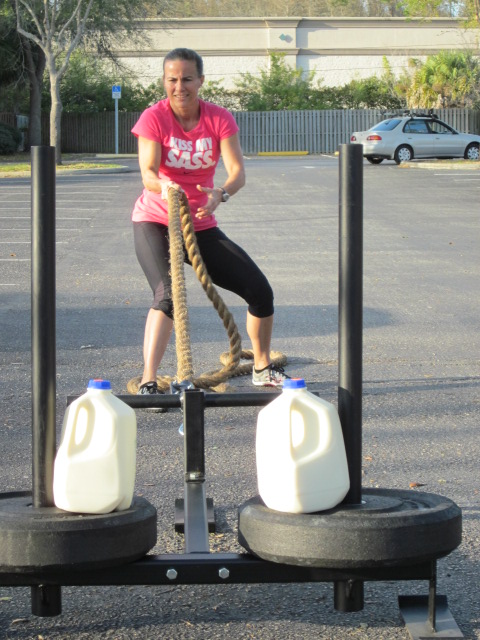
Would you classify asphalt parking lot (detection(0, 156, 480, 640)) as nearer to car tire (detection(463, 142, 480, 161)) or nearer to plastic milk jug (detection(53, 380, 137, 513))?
plastic milk jug (detection(53, 380, 137, 513))

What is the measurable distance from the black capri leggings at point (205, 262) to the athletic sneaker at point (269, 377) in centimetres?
64

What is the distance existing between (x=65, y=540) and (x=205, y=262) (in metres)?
3.29

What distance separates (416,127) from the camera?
3481 centimetres

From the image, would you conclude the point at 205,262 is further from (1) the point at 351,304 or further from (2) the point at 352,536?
(2) the point at 352,536

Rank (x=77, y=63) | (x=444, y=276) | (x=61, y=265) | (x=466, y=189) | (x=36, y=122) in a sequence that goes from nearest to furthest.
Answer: (x=444, y=276) < (x=61, y=265) < (x=466, y=189) < (x=36, y=122) < (x=77, y=63)

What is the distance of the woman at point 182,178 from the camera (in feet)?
17.3

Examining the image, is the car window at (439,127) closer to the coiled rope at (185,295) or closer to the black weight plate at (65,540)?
the coiled rope at (185,295)

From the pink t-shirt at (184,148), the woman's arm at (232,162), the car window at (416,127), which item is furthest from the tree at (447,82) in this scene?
the pink t-shirt at (184,148)

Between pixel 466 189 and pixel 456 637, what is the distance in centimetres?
2254

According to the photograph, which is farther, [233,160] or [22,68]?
[22,68]

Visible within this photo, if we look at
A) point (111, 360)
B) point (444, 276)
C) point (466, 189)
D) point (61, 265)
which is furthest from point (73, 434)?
point (466, 189)

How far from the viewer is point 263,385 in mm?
6316

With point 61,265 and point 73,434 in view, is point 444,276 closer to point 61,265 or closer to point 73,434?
point 61,265

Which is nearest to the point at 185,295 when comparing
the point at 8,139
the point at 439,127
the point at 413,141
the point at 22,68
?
the point at 413,141
